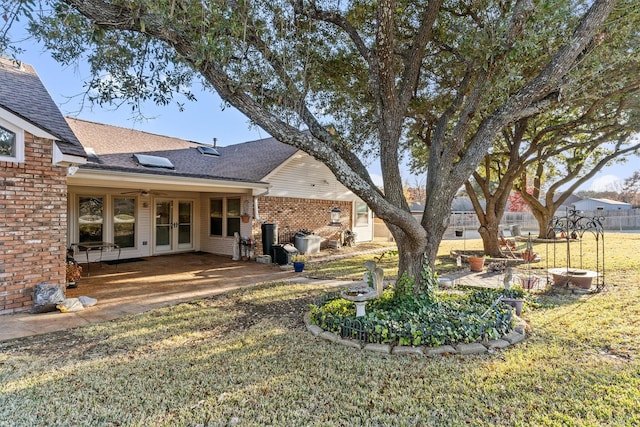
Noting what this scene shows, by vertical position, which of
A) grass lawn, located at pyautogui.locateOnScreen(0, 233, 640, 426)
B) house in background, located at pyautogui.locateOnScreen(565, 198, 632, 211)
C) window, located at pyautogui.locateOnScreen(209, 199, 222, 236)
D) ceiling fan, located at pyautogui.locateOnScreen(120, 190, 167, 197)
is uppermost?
house in background, located at pyautogui.locateOnScreen(565, 198, 632, 211)

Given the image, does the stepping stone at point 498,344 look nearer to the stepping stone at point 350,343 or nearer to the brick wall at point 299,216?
the stepping stone at point 350,343

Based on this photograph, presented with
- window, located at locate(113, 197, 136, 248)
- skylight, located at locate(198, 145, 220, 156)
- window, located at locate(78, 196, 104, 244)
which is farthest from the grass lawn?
skylight, located at locate(198, 145, 220, 156)

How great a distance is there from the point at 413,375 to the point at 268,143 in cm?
1309

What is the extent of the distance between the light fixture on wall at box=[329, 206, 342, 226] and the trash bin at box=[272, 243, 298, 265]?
4.18 metres

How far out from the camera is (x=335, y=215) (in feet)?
49.6

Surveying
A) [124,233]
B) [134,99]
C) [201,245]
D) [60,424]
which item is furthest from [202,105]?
[201,245]

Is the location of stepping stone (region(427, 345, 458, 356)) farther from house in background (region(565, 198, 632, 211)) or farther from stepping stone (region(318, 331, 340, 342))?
house in background (region(565, 198, 632, 211))

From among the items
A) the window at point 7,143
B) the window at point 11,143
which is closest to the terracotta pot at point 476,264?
the window at point 11,143

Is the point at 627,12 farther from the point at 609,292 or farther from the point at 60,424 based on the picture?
the point at 60,424

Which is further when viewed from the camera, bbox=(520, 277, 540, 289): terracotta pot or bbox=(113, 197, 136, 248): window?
bbox=(113, 197, 136, 248): window

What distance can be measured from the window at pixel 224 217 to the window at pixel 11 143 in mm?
6942

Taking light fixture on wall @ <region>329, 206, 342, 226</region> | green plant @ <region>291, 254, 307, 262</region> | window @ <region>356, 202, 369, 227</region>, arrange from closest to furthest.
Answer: green plant @ <region>291, 254, 307, 262</region> < light fixture on wall @ <region>329, 206, 342, 226</region> < window @ <region>356, 202, 369, 227</region>

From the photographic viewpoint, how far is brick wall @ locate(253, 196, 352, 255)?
1191cm

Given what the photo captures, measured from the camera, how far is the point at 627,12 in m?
5.16
